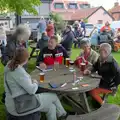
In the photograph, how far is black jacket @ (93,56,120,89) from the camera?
4.04 metres

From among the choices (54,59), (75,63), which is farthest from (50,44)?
(75,63)

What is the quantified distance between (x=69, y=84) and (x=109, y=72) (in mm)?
866

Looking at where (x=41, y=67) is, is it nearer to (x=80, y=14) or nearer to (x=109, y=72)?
(x=109, y=72)

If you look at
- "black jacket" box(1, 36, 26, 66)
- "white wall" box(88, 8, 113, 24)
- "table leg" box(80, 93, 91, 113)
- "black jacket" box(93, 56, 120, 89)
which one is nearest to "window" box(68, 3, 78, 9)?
"white wall" box(88, 8, 113, 24)

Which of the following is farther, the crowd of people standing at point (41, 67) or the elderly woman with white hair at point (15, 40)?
the elderly woman with white hair at point (15, 40)

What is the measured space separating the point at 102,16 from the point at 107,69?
3913cm

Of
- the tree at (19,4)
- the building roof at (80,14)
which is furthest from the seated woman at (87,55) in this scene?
the building roof at (80,14)

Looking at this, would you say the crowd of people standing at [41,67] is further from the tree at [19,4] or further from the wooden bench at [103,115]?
the tree at [19,4]

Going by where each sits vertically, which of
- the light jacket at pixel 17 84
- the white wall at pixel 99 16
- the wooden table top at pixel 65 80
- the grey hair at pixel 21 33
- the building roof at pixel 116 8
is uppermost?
the building roof at pixel 116 8

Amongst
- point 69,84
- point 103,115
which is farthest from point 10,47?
point 103,115

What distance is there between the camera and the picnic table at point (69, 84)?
3387 mm

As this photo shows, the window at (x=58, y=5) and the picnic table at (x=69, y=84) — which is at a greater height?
the window at (x=58, y=5)

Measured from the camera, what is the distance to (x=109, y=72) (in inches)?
164

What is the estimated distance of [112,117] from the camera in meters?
3.55
